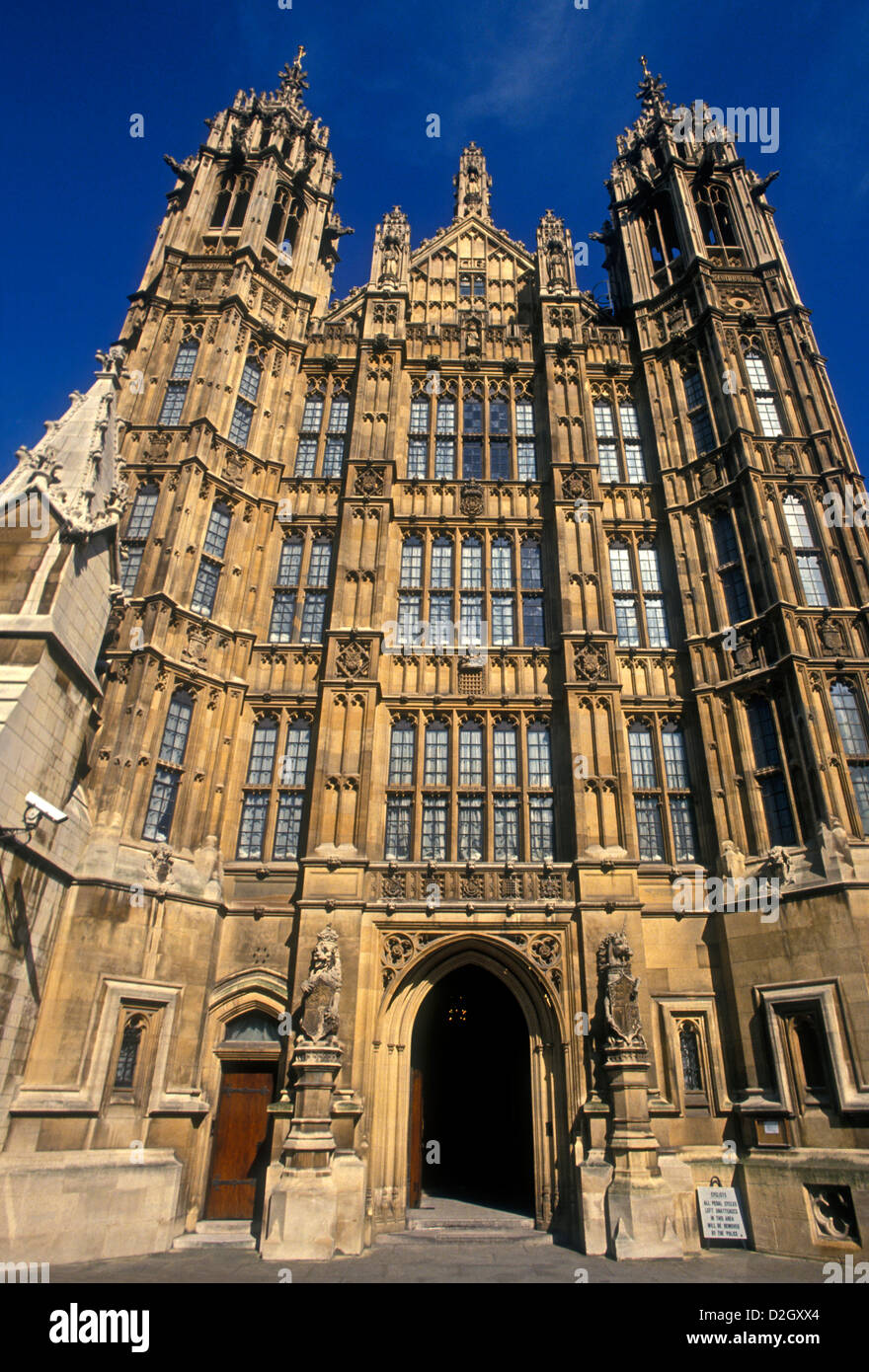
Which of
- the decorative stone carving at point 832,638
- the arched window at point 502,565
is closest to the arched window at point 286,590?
the arched window at point 502,565

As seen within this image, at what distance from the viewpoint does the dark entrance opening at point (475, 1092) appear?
66.2ft

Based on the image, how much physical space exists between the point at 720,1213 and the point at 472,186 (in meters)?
35.7

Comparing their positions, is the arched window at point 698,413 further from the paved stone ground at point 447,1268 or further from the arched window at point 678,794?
the paved stone ground at point 447,1268

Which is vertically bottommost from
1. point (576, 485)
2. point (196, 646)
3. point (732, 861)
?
point (732, 861)

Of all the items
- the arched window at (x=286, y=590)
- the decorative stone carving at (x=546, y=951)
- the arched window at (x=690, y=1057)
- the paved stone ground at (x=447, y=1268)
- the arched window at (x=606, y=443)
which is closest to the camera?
the paved stone ground at (x=447, y=1268)

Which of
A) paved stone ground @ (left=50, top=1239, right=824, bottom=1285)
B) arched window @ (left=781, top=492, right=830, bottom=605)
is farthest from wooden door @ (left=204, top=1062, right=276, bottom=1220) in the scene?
arched window @ (left=781, top=492, right=830, bottom=605)

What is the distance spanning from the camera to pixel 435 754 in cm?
1953

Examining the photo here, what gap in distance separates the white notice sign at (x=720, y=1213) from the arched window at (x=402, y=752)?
34.3ft

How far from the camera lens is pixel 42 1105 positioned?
42.5 ft

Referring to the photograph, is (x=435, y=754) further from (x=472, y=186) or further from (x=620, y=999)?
(x=472, y=186)

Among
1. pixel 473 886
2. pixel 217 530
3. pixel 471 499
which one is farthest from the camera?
pixel 471 499

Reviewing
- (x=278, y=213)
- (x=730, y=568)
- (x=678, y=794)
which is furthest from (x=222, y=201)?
(x=678, y=794)

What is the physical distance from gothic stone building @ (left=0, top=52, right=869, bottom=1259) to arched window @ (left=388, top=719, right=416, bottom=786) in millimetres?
105
